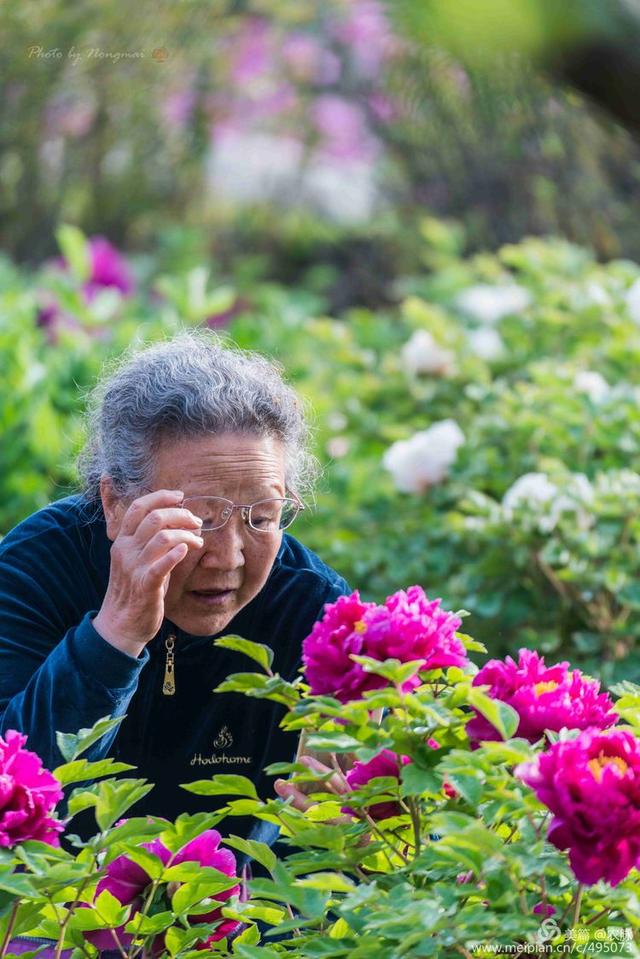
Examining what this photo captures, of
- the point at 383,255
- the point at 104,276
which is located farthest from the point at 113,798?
the point at 383,255

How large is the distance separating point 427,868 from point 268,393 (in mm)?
927

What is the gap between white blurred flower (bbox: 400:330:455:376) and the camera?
4.79m

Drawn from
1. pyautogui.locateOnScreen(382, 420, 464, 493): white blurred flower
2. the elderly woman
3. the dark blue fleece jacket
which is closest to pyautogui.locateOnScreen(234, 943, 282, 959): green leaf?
the elderly woman

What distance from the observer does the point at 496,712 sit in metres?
1.49

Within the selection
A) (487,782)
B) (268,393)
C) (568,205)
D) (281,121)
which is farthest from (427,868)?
(281,121)

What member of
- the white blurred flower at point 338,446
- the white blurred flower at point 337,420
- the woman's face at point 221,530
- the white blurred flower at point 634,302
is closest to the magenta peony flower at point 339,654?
the woman's face at point 221,530

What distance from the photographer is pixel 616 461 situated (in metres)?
3.98

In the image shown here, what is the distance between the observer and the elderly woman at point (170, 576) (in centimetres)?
203

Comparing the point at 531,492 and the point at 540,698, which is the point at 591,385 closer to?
the point at 531,492

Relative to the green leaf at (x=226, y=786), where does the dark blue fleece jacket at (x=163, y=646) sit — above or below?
below

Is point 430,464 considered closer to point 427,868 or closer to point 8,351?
point 8,351

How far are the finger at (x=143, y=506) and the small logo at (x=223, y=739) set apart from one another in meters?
0.57

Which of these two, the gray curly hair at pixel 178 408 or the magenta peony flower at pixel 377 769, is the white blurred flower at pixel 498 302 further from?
the magenta peony flower at pixel 377 769

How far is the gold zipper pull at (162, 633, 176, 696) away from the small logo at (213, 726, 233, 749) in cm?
11
